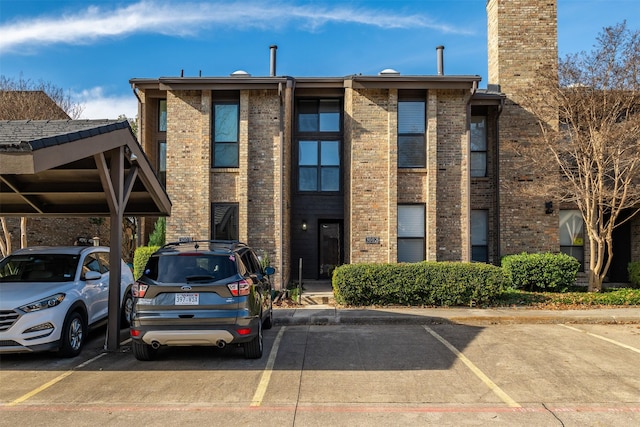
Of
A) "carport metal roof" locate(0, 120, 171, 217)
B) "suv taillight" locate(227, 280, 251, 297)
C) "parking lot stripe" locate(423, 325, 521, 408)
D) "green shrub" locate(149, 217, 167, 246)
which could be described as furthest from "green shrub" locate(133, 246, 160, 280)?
"parking lot stripe" locate(423, 325, 521, 408)

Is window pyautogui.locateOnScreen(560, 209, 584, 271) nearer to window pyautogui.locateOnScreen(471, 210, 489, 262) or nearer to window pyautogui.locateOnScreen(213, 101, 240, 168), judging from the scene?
window pyautogui.locateOnScreen(471, 210, 489, 262)

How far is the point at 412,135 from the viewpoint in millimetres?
14656

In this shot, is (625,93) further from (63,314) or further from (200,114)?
(63,314)

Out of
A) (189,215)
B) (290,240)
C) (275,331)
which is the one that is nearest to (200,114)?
(189,215)

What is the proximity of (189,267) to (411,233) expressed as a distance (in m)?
9.05

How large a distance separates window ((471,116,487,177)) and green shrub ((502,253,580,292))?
354cm

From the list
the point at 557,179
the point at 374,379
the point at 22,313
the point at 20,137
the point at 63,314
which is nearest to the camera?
the point at 20,137

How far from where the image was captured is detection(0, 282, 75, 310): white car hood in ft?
22.4

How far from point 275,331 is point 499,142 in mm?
10095

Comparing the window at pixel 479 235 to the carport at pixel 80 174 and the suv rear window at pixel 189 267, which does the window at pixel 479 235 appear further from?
the suv rear window at pixel 189 267

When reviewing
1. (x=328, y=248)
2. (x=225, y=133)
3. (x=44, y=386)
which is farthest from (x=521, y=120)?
(x=44, y=386)

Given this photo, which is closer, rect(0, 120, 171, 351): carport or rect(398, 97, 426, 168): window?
rect(0, 120, 171, 351): carport

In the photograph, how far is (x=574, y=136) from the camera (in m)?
13.3

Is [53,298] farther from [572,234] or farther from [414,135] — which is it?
[572,234]
